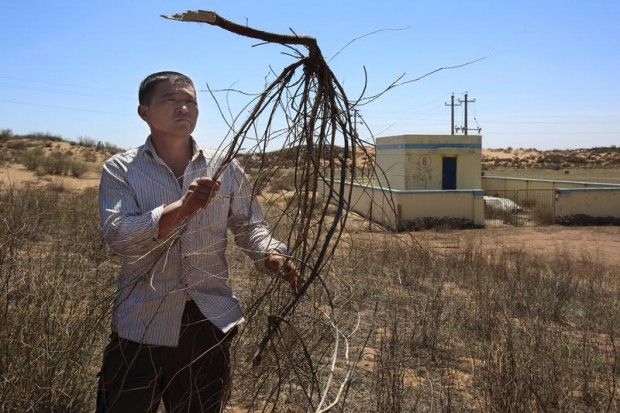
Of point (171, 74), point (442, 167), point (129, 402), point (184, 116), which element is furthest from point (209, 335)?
point (442, 167)

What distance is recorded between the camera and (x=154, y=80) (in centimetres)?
209

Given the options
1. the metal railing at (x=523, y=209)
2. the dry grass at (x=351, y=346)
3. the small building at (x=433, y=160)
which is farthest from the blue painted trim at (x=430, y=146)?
the dry grass at (x=351, y=346)

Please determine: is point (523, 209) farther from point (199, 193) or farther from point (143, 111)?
point (199, 193)

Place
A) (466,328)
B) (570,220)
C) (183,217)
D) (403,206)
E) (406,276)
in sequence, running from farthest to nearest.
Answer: (570,220), (403,206), (406,276), (466,328), (183,217)

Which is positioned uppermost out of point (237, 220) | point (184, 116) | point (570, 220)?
point (184, 116)

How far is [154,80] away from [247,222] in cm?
63

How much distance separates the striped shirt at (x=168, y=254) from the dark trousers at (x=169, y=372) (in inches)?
2.5

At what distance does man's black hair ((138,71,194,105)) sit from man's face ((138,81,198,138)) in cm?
1

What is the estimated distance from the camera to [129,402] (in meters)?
2.06

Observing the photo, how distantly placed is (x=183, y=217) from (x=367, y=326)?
3539 millimetres

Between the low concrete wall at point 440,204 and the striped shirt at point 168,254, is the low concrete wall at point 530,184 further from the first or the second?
the striped shirt at point 168,254

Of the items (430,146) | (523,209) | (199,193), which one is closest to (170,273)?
(199,193)

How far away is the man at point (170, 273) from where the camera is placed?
6.73ft

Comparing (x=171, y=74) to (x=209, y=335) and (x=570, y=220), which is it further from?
(x=570, y=220)
